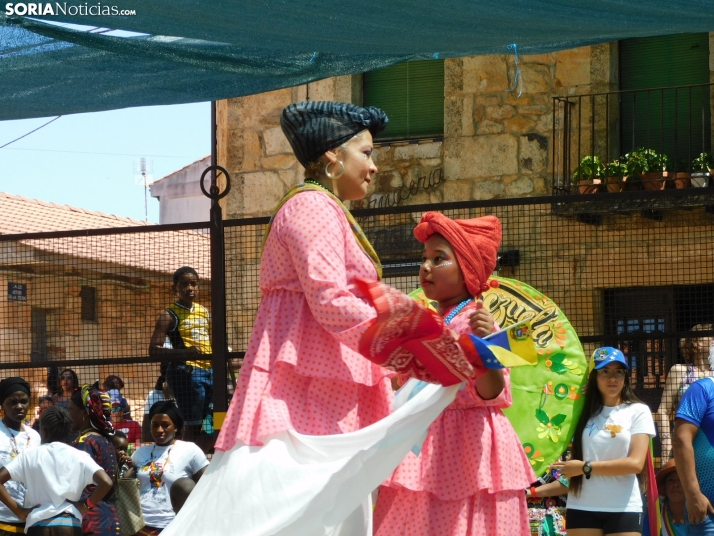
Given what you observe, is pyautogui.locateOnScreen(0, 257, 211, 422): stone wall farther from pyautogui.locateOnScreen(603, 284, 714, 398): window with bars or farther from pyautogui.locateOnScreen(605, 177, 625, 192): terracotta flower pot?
pyautogui.locateOnScreen(605, 177, 625, 192): terracotta flower pot

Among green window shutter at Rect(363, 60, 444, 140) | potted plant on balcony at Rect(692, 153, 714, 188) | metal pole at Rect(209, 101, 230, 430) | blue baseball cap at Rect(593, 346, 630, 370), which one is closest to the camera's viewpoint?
blue baseball cap at Rect(593, 346, 630, 370)

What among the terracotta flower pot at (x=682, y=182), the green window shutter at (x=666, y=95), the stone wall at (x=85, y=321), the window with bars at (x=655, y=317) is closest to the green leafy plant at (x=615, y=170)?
the terracotta flower pot at (x=682, y=182)

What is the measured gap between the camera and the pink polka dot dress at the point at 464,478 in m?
4.18

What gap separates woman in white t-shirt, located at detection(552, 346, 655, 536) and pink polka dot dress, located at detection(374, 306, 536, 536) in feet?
8.13

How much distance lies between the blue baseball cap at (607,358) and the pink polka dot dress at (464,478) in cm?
272

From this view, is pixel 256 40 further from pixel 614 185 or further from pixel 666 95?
pixel 666 95

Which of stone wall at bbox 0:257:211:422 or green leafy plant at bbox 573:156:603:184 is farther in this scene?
green leafy plant at bbox 573:156:603:184

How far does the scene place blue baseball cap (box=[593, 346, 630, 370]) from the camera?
696 cm

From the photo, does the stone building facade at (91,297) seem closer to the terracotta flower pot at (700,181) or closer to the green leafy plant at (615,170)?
the green leafy plant at (615,170)

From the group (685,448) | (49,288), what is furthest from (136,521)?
(685,448)

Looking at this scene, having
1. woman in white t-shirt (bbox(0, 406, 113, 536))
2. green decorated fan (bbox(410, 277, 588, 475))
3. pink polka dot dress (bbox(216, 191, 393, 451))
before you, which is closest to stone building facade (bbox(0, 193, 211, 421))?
woman in white t-shirt (bbox(0, 406, 113, 536))

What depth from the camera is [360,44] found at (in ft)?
15.4

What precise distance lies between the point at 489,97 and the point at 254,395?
38.4 ft

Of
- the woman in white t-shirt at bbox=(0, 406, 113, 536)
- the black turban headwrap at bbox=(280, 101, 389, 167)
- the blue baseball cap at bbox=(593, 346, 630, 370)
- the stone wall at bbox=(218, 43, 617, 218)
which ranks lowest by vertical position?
the woman in white t-shirt at bbox=(0, 406, 113, 536)
